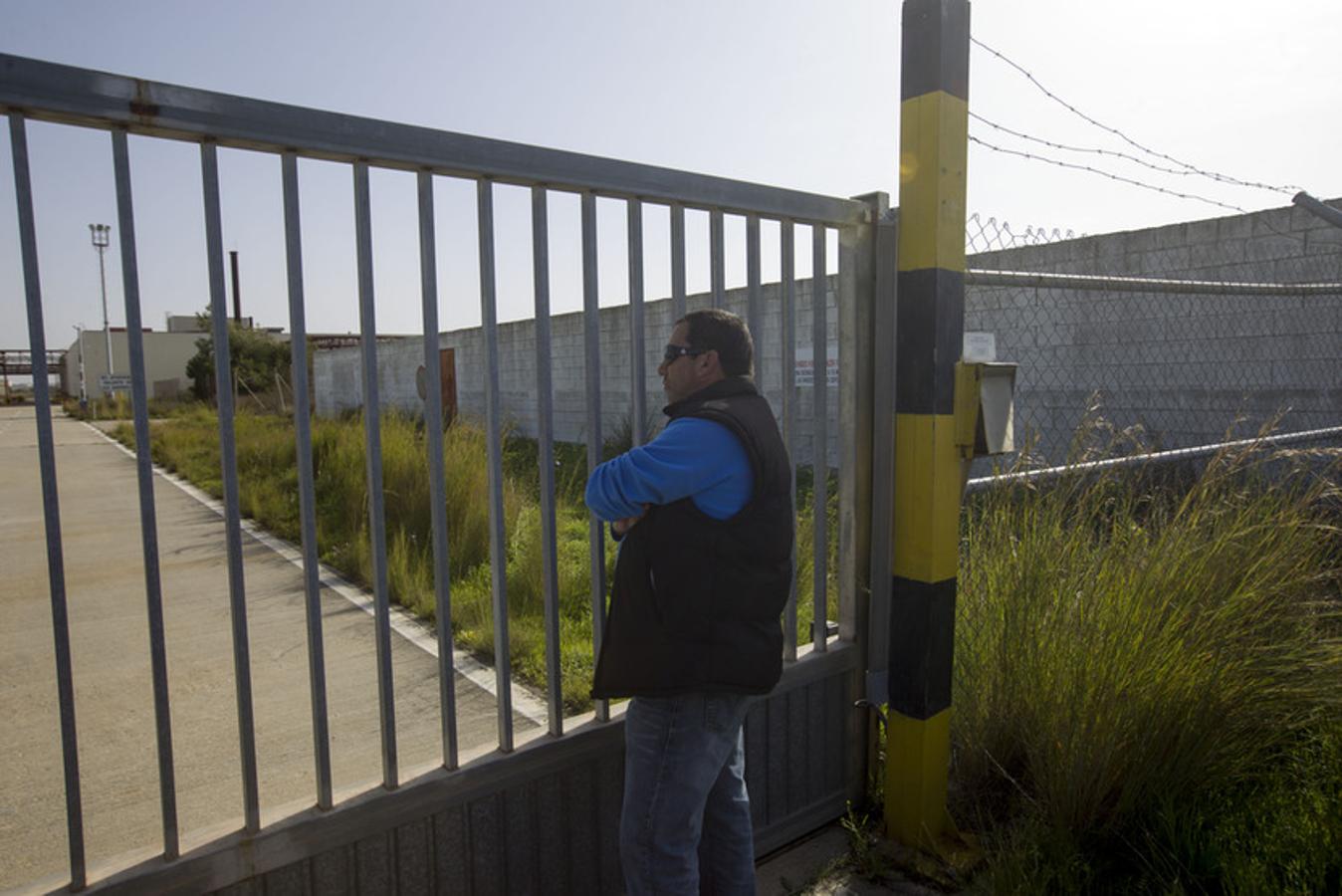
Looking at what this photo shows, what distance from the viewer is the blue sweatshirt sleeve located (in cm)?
203

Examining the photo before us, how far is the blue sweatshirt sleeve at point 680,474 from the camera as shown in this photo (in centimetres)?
203

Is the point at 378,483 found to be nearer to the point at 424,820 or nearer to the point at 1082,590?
the point at 424,820

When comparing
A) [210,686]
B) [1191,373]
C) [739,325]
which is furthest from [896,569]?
[1191,373]

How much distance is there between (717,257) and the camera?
276cm

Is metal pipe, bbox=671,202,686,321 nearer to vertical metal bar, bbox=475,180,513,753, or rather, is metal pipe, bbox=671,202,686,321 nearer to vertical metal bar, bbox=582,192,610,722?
vertical metal bar, bbox=582,192,610,722

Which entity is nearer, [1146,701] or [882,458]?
[1146,701]

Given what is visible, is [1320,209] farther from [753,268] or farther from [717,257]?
[717,257]

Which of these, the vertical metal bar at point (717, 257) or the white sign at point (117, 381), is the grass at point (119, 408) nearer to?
the white sign at point (117, 381)

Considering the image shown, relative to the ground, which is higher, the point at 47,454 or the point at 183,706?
the point at 47,454

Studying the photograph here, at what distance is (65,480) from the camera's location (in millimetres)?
13141

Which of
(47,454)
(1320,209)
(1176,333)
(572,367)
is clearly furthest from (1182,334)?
(572,367)

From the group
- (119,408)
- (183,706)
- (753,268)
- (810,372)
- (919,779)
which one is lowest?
(183,706)

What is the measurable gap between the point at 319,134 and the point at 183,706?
346 centimetres

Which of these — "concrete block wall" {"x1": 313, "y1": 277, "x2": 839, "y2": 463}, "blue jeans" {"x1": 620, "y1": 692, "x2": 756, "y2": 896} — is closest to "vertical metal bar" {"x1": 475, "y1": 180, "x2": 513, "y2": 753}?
"blue jeans" {"x1": 620, "y1": 692, "x2": 756, "y2": 896}
